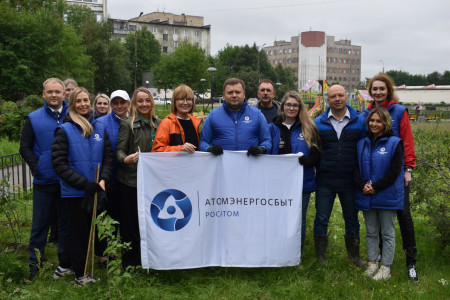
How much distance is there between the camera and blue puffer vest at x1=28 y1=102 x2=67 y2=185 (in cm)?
479

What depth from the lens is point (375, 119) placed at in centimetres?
471

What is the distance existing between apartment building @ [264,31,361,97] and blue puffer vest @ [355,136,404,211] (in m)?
136

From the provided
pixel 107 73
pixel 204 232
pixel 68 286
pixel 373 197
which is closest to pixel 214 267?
pixel 204 232

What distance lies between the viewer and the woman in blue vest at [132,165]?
492 centimetres

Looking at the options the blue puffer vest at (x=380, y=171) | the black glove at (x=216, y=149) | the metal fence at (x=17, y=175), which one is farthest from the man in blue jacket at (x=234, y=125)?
the metal fence at (x=17, y=175)

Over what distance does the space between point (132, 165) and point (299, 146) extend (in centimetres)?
198

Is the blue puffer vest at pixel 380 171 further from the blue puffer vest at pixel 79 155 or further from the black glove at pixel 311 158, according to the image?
the blue puffer vest at pixel 79 155

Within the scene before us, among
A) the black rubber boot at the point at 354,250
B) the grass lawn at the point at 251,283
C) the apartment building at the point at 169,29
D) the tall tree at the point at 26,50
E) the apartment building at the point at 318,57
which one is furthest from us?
the apartment building at the point at 318,57

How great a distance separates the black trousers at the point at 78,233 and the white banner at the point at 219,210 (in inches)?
23.5

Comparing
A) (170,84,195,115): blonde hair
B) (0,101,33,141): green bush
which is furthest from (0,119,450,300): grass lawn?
(0,101,33,141): green bush

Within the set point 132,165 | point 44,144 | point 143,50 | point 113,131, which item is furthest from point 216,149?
point 143,50

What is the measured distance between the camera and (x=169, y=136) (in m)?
4.86

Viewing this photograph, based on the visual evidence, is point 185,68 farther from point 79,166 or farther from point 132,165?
point 79,166

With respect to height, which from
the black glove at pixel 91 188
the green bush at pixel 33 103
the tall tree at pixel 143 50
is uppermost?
the tall tree at pixel 143 50
